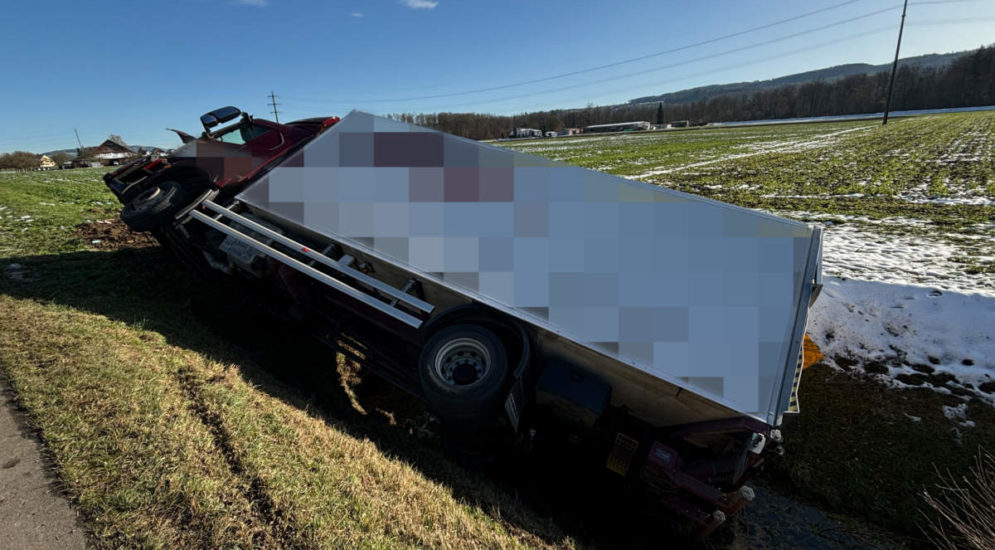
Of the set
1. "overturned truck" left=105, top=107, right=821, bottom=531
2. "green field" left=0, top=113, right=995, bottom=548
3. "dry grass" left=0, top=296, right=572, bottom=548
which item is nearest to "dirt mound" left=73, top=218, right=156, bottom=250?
"green field" left=0, top=113, right=995, bottom=548

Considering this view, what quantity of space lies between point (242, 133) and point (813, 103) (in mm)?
107164

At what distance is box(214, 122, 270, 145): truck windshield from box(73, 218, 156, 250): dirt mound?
111 inches

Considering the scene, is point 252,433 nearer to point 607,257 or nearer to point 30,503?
point 30,503

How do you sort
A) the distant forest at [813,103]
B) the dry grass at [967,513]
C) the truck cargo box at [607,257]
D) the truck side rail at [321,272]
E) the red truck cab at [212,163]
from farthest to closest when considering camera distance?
1. the distant forest at [813,103]
2. the red truck cab at [212,163]
3. the truck side rail at [321,272]
4. the dry grass at [967,513]
5. the truck cargo box at [607,257]

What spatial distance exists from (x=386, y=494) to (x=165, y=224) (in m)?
4.74

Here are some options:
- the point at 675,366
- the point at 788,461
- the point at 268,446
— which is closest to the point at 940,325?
the point at 788,461

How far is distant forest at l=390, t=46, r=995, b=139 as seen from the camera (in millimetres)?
68688

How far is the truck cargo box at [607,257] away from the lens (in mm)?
2773

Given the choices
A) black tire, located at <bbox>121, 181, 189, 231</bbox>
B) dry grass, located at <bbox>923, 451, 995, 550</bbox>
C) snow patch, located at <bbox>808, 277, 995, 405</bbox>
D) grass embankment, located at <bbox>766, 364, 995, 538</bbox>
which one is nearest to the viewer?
dry grass, located at <bbox>923, 451, 995, 550</bbox>

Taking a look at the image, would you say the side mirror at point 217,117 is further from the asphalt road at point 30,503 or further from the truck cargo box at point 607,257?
the asphalt road at point 30,503

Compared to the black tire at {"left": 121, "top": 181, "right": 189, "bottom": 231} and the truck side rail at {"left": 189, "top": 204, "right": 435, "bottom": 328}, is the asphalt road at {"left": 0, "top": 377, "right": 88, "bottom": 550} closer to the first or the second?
the truck side rail at {"left": 189, "top": 204, "right": 435, "bottom": 328}

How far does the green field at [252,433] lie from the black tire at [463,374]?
2.12ft

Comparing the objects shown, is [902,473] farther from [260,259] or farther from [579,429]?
[260,259]

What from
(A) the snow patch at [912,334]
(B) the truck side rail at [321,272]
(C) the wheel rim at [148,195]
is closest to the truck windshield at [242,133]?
(C) the wheel rim at [148,195]
